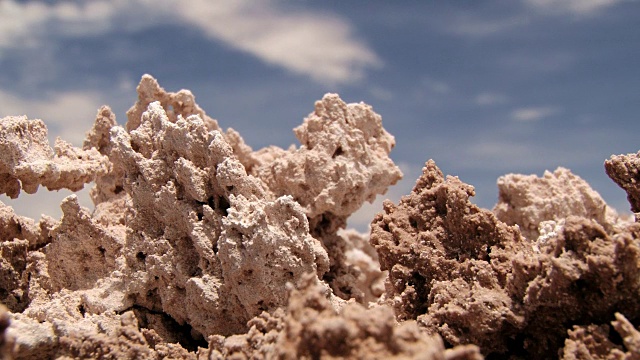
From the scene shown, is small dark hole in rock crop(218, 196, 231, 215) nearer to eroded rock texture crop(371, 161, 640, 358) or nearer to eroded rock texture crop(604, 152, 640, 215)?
eroded rock texture crop(371, 161, 640, 358)

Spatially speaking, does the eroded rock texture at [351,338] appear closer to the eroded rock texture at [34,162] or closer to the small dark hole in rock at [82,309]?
the small dark hole in rock at [82,309]

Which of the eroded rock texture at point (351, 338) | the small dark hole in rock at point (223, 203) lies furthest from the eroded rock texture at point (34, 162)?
the eroded rock texture at point (351, 338)

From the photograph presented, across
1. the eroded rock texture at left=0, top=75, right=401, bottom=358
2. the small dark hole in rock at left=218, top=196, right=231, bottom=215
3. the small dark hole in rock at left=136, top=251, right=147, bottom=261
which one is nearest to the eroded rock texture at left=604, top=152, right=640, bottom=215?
the eroded rock texture at left=0, top=75, right=401, bottom=358

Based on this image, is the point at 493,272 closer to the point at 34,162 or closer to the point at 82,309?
the point at 82,309

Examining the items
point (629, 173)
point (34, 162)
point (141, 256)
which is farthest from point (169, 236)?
point (629, 173)

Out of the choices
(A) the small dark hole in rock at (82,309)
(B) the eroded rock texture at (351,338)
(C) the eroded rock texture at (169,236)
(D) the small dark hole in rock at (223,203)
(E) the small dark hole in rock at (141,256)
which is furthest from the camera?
(A) the small dark hole in rock at (82,309)

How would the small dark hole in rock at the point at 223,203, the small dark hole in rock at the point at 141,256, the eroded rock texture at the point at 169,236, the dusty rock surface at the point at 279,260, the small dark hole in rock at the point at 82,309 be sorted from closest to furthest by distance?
the dusty rock surface at the point at 279,260, the eroded rock texture at the point at 169,236, the small dark hole in rock at the point at 223,203, the small dark hole in rock at the point at 141,256, the small dark hole in rock at the point at 82,309

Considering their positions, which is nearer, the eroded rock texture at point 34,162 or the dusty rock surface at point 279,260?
the dusty rock surface at point 279,260
